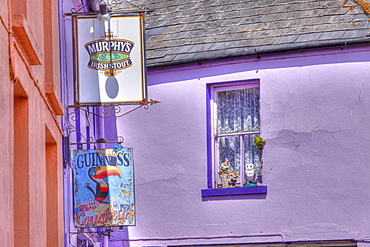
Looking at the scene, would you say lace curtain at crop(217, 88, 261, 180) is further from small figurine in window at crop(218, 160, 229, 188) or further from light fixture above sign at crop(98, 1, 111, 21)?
light fixture above sign at crop(98, 1, 111, 21)

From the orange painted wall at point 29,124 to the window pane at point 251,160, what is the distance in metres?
4.88

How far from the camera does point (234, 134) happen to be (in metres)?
15.3

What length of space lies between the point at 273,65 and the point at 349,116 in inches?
59.2

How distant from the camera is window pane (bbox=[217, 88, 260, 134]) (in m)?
15.3

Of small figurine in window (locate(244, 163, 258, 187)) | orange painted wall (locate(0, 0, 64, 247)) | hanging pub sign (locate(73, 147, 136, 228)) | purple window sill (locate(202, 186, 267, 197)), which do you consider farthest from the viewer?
small figurine in window (locate(244, 163, 258, 187))

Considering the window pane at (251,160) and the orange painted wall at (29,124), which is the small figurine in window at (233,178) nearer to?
the window pane at (251,160)

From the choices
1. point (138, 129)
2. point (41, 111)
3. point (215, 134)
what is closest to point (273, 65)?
point (215, 134)

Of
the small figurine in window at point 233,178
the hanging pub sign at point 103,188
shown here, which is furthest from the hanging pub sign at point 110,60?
the small figurine in window at point 233,178

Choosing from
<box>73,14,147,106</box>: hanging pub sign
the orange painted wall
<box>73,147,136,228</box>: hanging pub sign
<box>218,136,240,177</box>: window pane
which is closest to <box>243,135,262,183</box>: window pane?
<box>218,136,240,177</box>: window pane

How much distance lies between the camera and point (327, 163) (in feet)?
47.4

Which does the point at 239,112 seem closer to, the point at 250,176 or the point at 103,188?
the point at 250,176

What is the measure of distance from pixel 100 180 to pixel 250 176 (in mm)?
3447

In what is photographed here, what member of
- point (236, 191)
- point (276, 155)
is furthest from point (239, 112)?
point (236, 191)

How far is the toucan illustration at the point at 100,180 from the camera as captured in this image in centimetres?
1216
